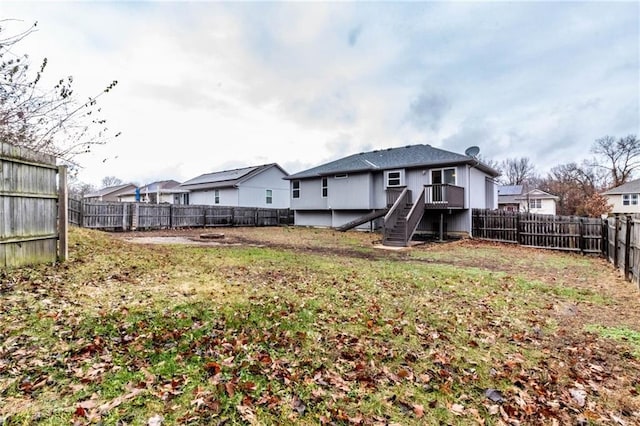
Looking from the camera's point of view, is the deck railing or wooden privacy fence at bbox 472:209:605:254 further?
the deck railing

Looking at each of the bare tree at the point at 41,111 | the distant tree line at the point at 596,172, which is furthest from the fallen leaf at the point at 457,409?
the distant tree line at the point at 596,172

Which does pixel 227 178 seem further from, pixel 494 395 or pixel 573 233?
pixel 494 395

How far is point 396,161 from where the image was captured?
18875 millimetres

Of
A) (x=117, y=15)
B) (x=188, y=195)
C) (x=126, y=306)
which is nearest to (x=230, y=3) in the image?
(x=117, y=15)

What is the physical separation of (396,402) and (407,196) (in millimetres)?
15644

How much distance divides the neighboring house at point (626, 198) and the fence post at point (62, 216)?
4714cm

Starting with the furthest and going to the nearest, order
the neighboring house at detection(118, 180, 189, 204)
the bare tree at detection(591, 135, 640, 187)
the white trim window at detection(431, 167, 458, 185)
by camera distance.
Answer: the bare tree at detection(591, 135, 640, 187) < the neighboring house at detection(118, 180, 189, 204) < the white trim window at detection(431, 167, 458, 185)

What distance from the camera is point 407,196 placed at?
1747 cm

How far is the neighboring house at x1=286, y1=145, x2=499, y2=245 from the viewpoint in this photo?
15734mm

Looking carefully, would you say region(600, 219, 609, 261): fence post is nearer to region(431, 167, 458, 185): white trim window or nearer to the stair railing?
region(431, 167, 458, 185): white trim window

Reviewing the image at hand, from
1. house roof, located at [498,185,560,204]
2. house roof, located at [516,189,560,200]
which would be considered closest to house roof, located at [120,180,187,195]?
house roof, located at [498,185,560,204]

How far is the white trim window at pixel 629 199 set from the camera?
113 feet

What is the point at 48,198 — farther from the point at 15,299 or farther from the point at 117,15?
the point at 117,15

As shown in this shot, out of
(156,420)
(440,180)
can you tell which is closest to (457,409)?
(156,420)
